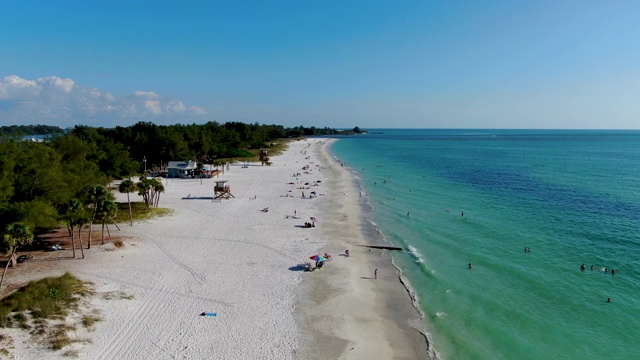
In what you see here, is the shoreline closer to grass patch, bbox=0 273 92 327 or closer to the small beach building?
grass patch, bbox=0 273 92 327

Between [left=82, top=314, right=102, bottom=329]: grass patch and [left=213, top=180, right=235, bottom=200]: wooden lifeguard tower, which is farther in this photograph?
[left=213, top=180, right=235, bottom=200]: wooden lifeguard tower

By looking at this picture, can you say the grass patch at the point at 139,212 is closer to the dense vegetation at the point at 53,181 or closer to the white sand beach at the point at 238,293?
the white sand beach at the point at 238,293

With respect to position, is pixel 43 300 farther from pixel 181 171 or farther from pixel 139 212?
pixel 181 171

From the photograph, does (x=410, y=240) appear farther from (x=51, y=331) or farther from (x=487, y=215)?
(x=51, y=331)

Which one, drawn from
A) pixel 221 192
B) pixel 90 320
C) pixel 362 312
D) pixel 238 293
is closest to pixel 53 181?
pixel 90 320

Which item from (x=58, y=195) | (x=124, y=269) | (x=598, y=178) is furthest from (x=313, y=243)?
(x=598, y=178)

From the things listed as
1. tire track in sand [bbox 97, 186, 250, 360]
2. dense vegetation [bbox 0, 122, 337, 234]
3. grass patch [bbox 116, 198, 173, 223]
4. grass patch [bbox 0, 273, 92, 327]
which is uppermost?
dense vegetation [bbox 0, 122, 337, 234]

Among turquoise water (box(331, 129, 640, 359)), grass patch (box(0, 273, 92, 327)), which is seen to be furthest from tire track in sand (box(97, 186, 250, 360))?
turquoise water (box(331, 129, 640, 359))

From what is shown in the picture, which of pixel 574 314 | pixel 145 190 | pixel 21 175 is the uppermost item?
pixel 21 175
